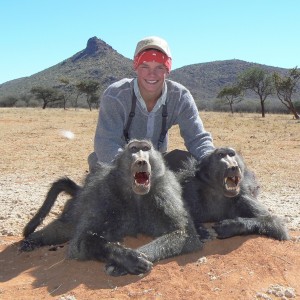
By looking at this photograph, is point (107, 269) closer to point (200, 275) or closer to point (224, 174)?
point (200, 275)

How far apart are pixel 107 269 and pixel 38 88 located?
157 ft

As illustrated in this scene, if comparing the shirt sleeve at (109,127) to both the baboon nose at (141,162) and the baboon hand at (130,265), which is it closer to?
the baboon nose at (141,162)

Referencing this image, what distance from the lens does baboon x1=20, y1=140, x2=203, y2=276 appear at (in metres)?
3.49

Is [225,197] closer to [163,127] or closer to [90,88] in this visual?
[163,127]

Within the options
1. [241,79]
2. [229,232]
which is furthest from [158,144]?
[241,79]

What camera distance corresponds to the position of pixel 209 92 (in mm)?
68250

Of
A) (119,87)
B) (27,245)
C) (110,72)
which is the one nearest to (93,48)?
(110,72)

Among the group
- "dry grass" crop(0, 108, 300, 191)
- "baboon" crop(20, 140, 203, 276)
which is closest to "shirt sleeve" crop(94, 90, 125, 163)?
"baboon" crop(20, 140, 203, 276)

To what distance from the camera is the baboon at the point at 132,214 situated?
349 cm

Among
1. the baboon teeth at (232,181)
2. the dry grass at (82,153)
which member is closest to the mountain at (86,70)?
the dry grass at (82,153)

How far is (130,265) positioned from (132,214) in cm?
54

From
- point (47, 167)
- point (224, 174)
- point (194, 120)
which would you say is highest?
point (194, 120)

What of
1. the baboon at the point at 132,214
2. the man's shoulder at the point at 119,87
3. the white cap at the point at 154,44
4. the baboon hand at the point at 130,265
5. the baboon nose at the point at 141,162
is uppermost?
the white cap at the point at 154,44

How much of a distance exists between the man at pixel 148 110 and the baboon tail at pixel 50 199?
0.37 meters
